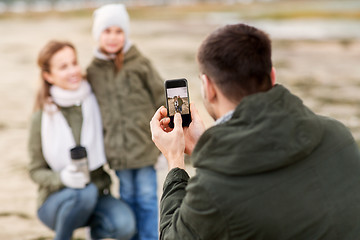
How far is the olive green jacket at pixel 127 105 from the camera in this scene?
2.89 m

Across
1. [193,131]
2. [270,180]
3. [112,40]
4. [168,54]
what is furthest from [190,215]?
[168,54]

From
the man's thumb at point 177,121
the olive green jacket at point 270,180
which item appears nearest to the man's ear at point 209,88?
the olive green jacket at point 270,180

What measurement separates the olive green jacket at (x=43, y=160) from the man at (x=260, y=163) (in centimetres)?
148

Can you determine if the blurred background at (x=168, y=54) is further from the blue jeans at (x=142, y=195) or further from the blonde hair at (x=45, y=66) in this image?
the blue jeans at (x=142, y=195)

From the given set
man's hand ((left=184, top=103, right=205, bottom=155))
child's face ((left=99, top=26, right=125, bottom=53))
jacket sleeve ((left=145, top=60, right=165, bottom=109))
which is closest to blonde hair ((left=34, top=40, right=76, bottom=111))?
child's face ((left=99, top=26, right=125, bottom=53))

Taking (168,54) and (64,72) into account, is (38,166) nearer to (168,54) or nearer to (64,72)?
(64,72)

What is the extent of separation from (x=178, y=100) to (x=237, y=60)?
23.9 inches

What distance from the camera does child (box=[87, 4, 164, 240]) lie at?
2902 millimetres

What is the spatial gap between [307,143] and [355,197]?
0.25 meters

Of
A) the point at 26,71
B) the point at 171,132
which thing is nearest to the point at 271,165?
the point at 171,132

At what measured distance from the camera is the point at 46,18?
59.8 feet

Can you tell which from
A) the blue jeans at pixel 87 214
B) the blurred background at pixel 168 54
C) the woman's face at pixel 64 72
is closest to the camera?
the blue jeans at pixel 87 214

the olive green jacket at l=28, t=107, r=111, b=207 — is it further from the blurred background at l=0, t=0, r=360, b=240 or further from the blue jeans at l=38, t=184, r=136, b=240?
the blurred background at l=0, t=0, r=360, b=240

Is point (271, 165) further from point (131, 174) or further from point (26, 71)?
point (26, 71)
